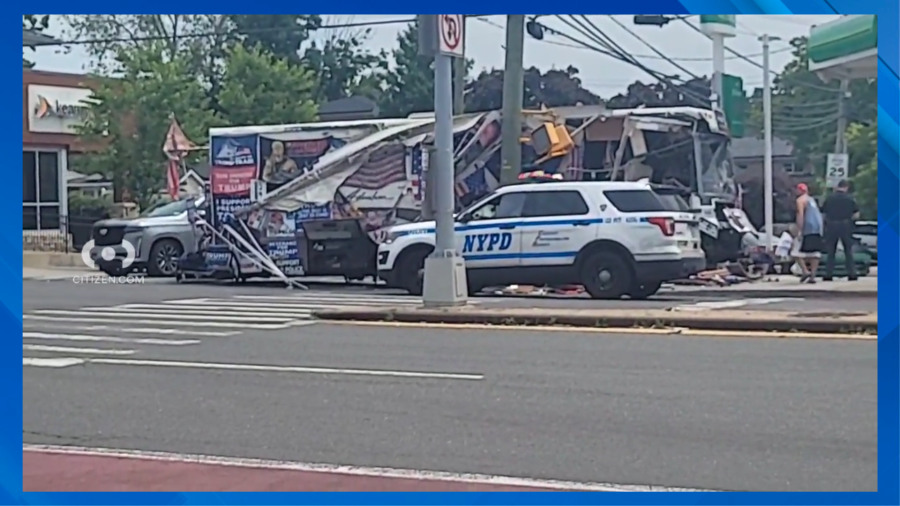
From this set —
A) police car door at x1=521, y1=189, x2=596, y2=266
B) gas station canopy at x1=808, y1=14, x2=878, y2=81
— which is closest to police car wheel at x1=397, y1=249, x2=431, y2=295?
police car door at x1=521, y1=189, x2=596, y2=266

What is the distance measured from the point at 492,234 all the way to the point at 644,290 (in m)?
1.20

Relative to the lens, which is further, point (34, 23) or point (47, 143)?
point (47, 143)

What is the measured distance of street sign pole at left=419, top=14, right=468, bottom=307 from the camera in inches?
215

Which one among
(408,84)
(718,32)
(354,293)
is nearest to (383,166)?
(354,293)

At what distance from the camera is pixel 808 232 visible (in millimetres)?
6801

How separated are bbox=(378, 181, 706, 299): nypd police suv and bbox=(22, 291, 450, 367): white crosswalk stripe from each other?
3.12 feet

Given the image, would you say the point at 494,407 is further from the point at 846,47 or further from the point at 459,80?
the point at 846,47

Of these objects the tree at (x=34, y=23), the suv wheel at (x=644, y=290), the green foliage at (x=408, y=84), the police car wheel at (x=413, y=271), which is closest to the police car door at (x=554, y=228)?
the suv wheel at (x=644, y=290)

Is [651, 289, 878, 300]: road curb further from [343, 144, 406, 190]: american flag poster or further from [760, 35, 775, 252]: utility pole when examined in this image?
[343, 144, 406, 190]: american flag poster

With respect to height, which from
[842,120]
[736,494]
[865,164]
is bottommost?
[736,494]

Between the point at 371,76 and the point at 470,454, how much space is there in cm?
181

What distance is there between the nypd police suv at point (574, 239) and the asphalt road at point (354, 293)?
19 cm

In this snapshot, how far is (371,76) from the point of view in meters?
6.08

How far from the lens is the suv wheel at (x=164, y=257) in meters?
6.04
